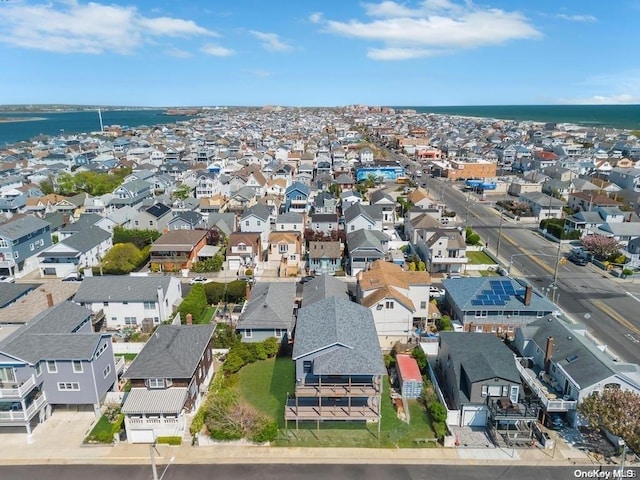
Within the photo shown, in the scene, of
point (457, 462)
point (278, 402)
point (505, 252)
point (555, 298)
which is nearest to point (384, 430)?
point (457, 462)

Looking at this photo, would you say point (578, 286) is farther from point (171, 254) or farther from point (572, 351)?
point (171, 254)

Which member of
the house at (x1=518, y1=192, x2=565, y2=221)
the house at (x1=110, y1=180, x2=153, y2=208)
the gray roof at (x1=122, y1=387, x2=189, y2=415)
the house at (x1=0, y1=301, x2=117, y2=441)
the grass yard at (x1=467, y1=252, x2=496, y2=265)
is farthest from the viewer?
the house at (x1=110, y1=180, x2=153, y2=208)

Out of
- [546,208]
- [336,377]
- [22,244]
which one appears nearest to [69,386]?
[336,377]

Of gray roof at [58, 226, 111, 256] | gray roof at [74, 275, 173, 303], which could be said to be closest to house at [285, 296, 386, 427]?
gray roof at [74, 275, 173, 303]

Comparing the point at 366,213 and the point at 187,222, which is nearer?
the point at 187,222

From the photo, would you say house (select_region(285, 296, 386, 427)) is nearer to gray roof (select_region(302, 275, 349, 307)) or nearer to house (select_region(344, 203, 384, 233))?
gray roof (select_region(302, 275, 349, 307))

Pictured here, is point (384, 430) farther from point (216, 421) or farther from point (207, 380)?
point (207, 380)
